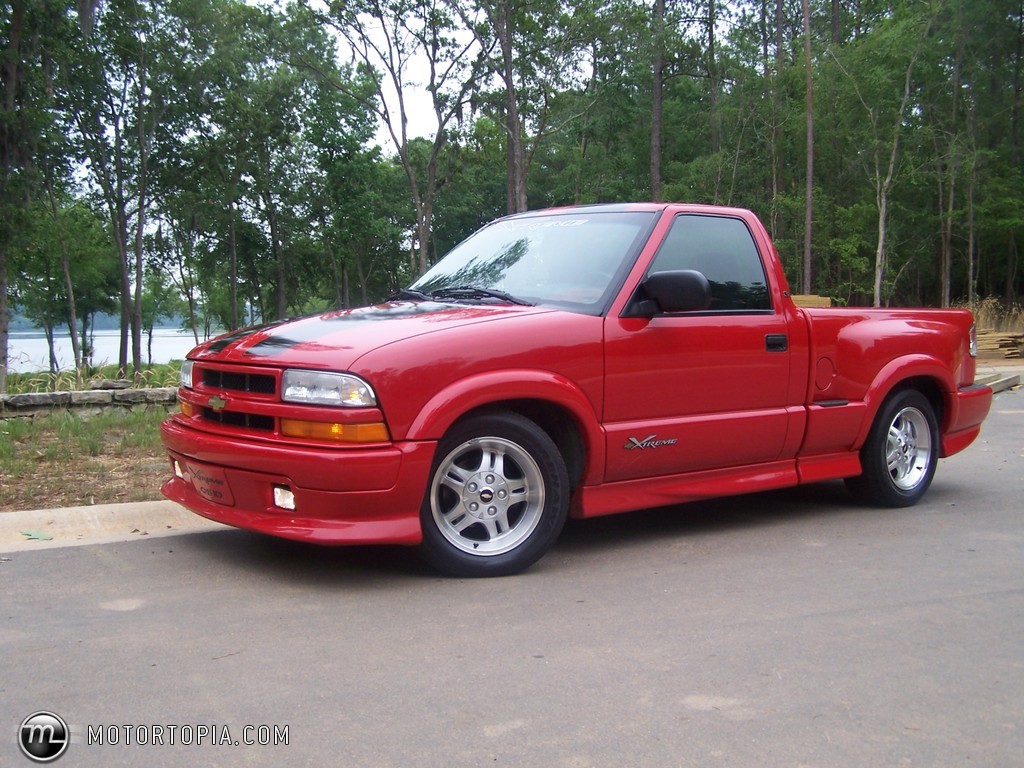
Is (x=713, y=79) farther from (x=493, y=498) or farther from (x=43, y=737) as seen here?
(x=43, y=737)

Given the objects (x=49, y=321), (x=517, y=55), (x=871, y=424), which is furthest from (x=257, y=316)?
(x=871, y=424)

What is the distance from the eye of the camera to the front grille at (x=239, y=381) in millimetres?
4489

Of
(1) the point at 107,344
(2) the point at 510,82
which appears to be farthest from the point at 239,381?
(1) the point at 107,344

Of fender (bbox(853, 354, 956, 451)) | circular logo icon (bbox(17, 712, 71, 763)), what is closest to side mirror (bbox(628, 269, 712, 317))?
fender (bbox(853, 354, 956, 451))

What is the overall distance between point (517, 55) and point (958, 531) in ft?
84.7

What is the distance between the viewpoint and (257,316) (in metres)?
54.1

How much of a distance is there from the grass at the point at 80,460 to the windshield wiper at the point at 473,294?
7.31 feet

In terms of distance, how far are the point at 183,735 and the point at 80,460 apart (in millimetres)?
4849

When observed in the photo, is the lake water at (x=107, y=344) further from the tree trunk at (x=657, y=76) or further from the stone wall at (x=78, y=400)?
the stone wall at (x=78, y=400)

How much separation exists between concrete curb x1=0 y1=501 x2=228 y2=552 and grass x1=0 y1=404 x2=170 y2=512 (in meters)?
0.30

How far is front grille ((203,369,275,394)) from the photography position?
14.7 ft

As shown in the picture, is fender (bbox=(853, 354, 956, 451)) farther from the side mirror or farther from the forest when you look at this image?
the forest

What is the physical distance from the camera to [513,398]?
4688 mm

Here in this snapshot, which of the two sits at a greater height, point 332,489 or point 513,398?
point 513,398
